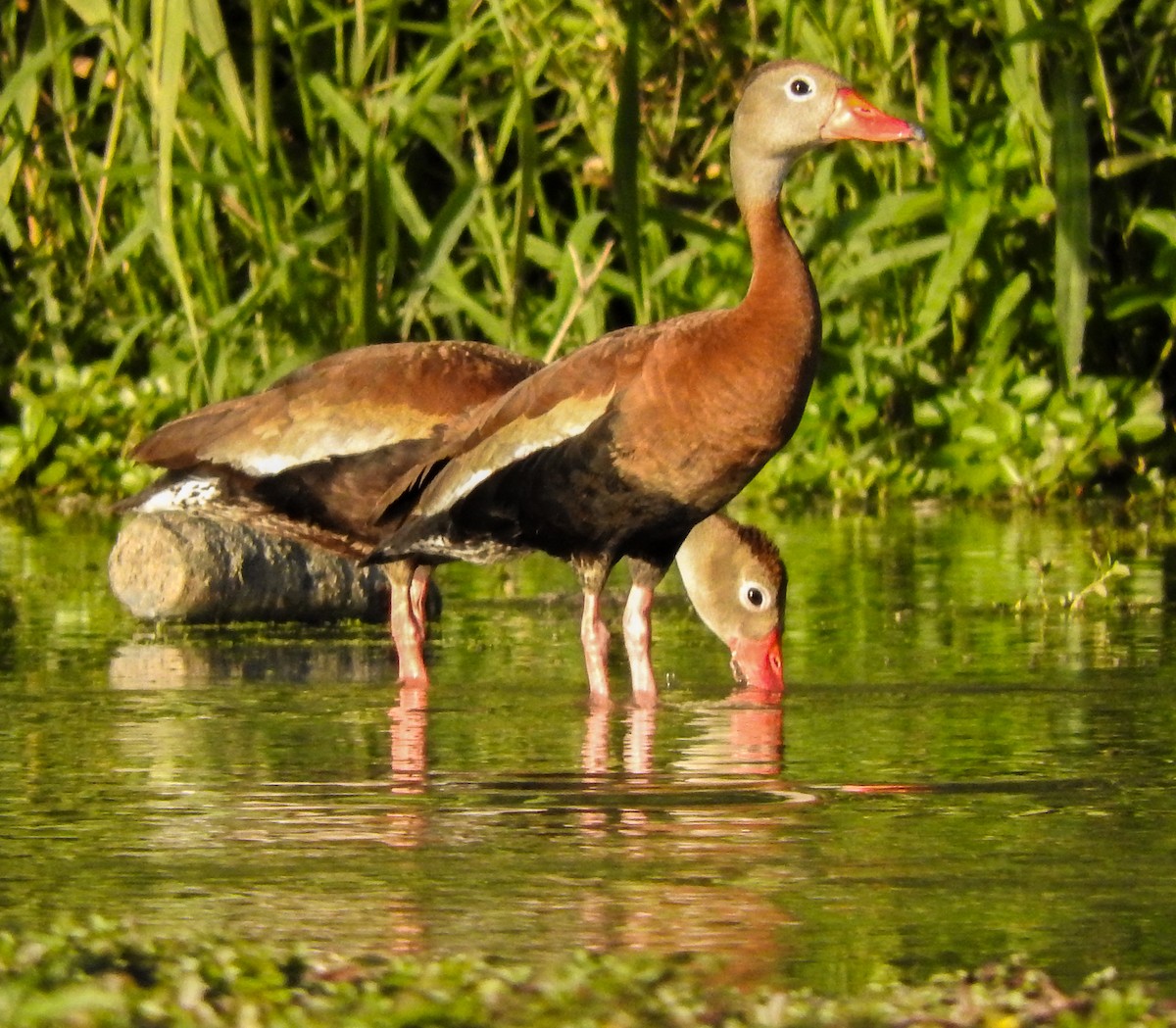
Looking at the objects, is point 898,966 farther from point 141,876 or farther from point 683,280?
point 683,280

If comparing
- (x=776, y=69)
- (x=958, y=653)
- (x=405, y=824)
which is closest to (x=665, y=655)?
(x=958, y=653)

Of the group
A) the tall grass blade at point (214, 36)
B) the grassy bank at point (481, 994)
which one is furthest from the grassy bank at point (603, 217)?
the grassy bank at point (481, 994)

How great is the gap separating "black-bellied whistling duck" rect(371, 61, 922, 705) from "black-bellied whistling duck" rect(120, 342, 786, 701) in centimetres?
20

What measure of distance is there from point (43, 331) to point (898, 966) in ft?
26.5

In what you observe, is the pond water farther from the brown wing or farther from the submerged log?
the brown wing

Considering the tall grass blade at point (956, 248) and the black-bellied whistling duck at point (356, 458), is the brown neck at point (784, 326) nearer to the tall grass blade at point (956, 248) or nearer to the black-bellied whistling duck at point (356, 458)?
the black-bellied whistling duck at point (356, 458)

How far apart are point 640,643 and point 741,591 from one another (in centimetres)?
45

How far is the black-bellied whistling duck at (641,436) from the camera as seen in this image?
5805mm

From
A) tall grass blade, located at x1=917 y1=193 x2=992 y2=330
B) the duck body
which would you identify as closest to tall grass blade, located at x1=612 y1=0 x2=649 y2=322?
the duck body

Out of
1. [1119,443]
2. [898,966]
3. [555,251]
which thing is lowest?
[898,966]

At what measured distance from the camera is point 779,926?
3.54m

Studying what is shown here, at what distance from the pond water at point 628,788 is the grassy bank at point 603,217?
85.2 inches

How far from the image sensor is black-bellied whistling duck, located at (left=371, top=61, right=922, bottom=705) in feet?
19.0

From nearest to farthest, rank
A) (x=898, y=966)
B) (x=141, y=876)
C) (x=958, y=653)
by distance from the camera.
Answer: (x=898, y=966), (x=141, y=876), (x=958, y=653)
